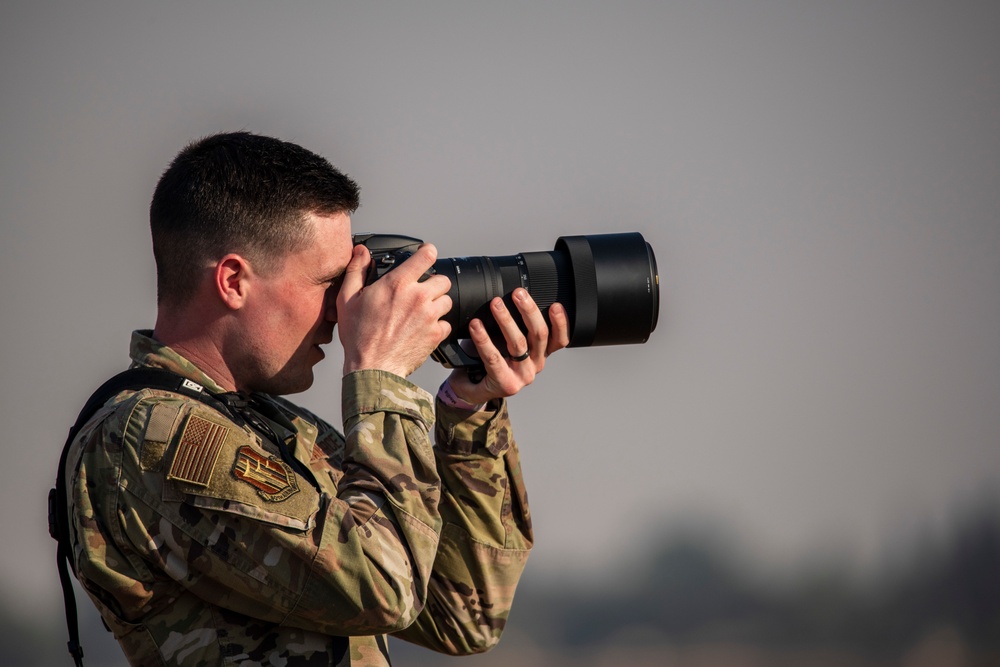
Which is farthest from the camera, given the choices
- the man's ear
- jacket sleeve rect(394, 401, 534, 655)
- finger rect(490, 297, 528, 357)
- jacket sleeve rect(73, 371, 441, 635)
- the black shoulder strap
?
jacket sleeve rect(394, 401, 534, 655)

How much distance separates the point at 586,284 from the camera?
68.4 inches

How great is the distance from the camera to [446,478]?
1858 mm

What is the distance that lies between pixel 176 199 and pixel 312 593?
66 centimetres

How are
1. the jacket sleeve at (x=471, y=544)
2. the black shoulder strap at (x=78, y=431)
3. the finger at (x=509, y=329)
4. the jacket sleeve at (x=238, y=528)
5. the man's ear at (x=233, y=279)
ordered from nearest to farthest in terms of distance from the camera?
the jacket sleeve at (x=238, y=528)
the black shoulder strap at (x=78, y=431)
the man's ear at (x=233, y=279)
the finger at (x=509, y=329)
the jacket sleeve at (x=471, y=544)

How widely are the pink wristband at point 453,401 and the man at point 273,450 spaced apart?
20 millimetres

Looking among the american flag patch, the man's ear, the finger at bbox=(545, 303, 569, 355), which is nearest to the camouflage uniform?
the american flag patch

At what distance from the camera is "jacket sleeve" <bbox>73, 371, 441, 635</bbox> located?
1261mm

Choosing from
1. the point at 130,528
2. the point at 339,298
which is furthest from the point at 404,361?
the point at 130,528

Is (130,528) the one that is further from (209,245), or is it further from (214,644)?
(209,245)

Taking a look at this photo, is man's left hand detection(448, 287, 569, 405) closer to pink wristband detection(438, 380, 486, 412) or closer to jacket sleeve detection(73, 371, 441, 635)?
pink wristband detection(438, 380, 486, 412)

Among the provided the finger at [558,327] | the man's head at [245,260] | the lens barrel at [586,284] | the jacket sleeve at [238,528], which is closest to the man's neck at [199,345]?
the man's head at [245,260]

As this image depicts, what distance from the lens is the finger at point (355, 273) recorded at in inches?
59.8

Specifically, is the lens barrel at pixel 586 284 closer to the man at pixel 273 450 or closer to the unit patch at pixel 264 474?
the man at pixel 273 450

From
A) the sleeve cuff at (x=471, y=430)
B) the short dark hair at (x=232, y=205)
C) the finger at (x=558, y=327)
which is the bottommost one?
the sleeve cuff at (x=471, y=430)
